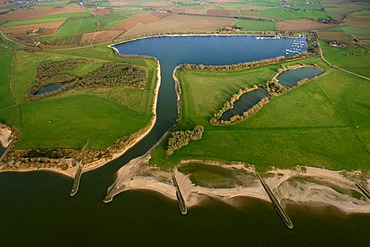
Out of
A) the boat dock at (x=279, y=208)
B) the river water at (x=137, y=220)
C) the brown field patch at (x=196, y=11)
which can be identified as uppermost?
the brown field patch at (x=196, y=11)

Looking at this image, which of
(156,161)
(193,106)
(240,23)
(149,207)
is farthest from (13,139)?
(240,23)

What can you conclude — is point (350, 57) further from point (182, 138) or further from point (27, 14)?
point (27, 14)

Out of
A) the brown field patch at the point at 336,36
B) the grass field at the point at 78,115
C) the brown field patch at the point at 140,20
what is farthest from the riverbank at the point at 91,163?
the brown field patch at the point at 336,36

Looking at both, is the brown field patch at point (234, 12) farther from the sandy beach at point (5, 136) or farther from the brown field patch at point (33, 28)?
the sandy beach at point (5, 136)

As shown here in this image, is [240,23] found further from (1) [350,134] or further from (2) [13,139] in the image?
(2) [13,139]

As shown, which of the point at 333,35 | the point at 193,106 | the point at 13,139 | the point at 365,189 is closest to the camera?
the point at 365,189

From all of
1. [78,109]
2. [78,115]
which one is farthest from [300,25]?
[78,115]
